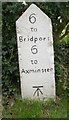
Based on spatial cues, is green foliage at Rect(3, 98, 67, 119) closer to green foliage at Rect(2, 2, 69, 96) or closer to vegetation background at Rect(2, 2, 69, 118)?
vegetation background at Rect(2, 2, 69, 118)

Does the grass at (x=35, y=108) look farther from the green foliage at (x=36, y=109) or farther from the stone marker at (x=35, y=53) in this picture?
the stone marker at (x=35, y=53)

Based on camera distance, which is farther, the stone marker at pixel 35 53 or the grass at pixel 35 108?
the stone marker at pixel 35 53

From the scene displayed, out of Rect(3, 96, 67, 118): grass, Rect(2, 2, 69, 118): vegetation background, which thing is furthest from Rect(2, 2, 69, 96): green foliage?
Rect(3, 96, 67, 118): grass

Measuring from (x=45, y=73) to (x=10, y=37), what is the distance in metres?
0.58

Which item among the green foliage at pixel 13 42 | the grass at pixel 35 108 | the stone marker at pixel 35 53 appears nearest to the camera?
the grass at pixel 35 108

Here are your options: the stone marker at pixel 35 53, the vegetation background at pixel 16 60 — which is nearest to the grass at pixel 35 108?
the vegetation background at pixel 16 60

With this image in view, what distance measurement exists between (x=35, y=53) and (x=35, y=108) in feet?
1.86

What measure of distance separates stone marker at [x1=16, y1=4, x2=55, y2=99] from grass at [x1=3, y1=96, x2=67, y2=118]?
11cm

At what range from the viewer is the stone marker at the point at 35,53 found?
3.10 meters

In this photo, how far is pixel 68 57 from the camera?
3949mm

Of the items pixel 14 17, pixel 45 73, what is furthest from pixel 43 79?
pixel 14 17

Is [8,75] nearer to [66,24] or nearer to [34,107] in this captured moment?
[34,107]

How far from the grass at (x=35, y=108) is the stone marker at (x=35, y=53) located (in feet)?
0.34

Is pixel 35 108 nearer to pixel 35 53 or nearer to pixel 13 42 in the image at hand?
pixel 35 53
